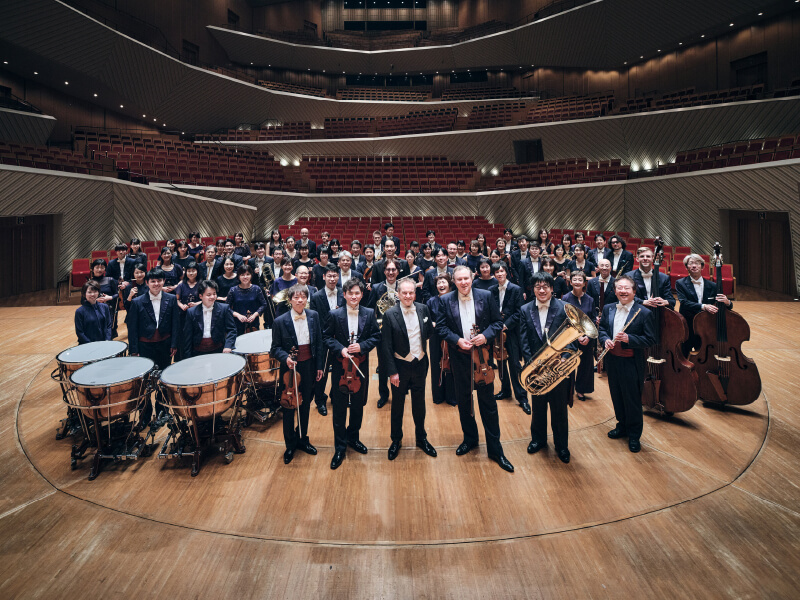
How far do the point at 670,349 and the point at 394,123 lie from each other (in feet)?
52.2

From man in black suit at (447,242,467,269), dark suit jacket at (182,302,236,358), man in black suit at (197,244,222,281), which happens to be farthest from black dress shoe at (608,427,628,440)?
man in black suit at (197,244,222,281)

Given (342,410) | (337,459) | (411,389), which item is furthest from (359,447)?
(411,389)

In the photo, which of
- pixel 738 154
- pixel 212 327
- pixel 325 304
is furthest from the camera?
pixel 738 154

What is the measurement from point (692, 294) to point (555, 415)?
1.71 m

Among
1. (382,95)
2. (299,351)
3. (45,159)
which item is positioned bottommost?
(299,351)

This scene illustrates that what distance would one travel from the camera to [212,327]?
3410 mm

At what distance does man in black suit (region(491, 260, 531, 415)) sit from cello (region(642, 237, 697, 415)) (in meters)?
0.96

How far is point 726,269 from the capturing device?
7.14 meters

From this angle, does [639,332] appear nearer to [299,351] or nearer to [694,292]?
[694,292]

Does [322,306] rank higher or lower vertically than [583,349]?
higher

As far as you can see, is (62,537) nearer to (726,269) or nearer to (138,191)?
(726,269)

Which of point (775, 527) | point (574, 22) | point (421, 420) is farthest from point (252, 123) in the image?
point (775, 527)

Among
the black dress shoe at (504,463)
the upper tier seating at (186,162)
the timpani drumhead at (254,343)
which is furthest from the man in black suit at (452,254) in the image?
the upper tier seating at (186,162)

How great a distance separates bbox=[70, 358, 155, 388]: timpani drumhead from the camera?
2610 mm
